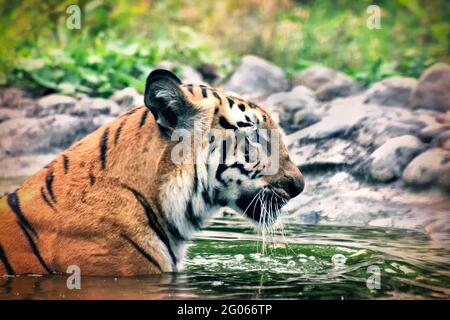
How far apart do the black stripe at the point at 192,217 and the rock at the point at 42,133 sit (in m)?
4.21

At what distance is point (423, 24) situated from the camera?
12273 mm

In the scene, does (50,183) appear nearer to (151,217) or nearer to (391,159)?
(151,217)

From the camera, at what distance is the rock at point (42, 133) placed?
848cm

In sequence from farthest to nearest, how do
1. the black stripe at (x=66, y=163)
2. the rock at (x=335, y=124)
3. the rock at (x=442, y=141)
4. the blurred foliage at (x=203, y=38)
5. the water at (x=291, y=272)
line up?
the blurred foliage at (x=203, y=38) → the rock at (x=335, y=124) → the rock at (x=442, y=141) → the black stripe at (x=66, y=163) → the water at (x=291, y=272)

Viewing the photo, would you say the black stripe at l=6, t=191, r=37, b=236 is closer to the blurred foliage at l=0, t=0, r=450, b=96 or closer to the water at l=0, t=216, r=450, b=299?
the water at l=0, t=216, r=450, b=299

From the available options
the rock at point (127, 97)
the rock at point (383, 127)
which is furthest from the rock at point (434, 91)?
the rock at point (127, 97)

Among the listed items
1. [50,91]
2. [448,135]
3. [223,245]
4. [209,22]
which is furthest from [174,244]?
[209,22]

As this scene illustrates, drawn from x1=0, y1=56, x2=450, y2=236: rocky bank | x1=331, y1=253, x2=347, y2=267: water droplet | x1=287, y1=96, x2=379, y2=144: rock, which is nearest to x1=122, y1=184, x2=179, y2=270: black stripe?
x1=331, y1=253, x2=347, y2=267: water droplet

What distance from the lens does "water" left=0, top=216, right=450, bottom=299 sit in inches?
172

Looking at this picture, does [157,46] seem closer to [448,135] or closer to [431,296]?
[448,135]

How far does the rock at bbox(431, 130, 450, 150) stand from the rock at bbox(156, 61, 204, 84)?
343cm

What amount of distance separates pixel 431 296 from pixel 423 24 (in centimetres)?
→ 857

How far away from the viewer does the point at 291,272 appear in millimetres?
4965

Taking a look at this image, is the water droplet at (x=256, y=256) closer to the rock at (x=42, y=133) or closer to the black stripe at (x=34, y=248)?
the black stripe at (x=34, y=248)
